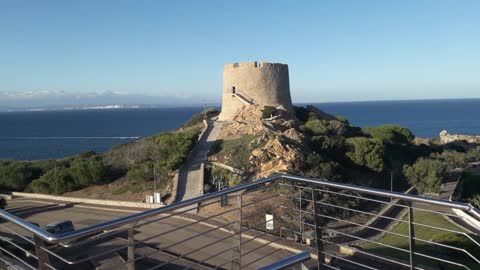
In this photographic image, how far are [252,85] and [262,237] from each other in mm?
18383

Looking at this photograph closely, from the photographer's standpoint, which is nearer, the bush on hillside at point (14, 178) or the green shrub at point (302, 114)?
the bush on hillside at point (14, 178)

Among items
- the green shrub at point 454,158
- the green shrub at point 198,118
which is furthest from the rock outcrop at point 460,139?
the green shrub at point 198,118

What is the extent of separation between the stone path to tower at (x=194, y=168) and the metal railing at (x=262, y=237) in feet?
8.48

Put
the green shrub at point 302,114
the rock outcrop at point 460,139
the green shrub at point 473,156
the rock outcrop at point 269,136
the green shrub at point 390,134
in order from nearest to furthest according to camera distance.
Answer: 1. the rock outcrop at point 269,136
2. the green shrub at point 302,114
3. the green shrub at point 390,134
4. the green shrub at point 473,156
5. the rock outcrop at point 460,139

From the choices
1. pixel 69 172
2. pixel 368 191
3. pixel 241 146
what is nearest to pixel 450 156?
pixel 241 146

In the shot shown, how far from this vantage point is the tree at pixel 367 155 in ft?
84.5

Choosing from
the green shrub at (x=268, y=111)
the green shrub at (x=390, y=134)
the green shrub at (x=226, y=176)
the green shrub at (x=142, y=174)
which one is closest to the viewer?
the green shrub at (x=226, y=176)

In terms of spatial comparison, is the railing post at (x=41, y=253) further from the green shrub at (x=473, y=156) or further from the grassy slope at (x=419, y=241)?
the green shrub at (x=473, y=156)

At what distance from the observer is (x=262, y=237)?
1388cm

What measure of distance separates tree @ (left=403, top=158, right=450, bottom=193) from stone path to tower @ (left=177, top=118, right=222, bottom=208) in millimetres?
11384

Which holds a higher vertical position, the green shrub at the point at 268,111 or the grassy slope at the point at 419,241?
the green shrub at the point at 268,111

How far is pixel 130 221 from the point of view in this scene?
2582 millimetres

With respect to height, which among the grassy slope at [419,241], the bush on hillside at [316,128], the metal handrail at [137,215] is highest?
the metal handrail at [137,215]

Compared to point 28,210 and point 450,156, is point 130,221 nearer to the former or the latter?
point 28,210
